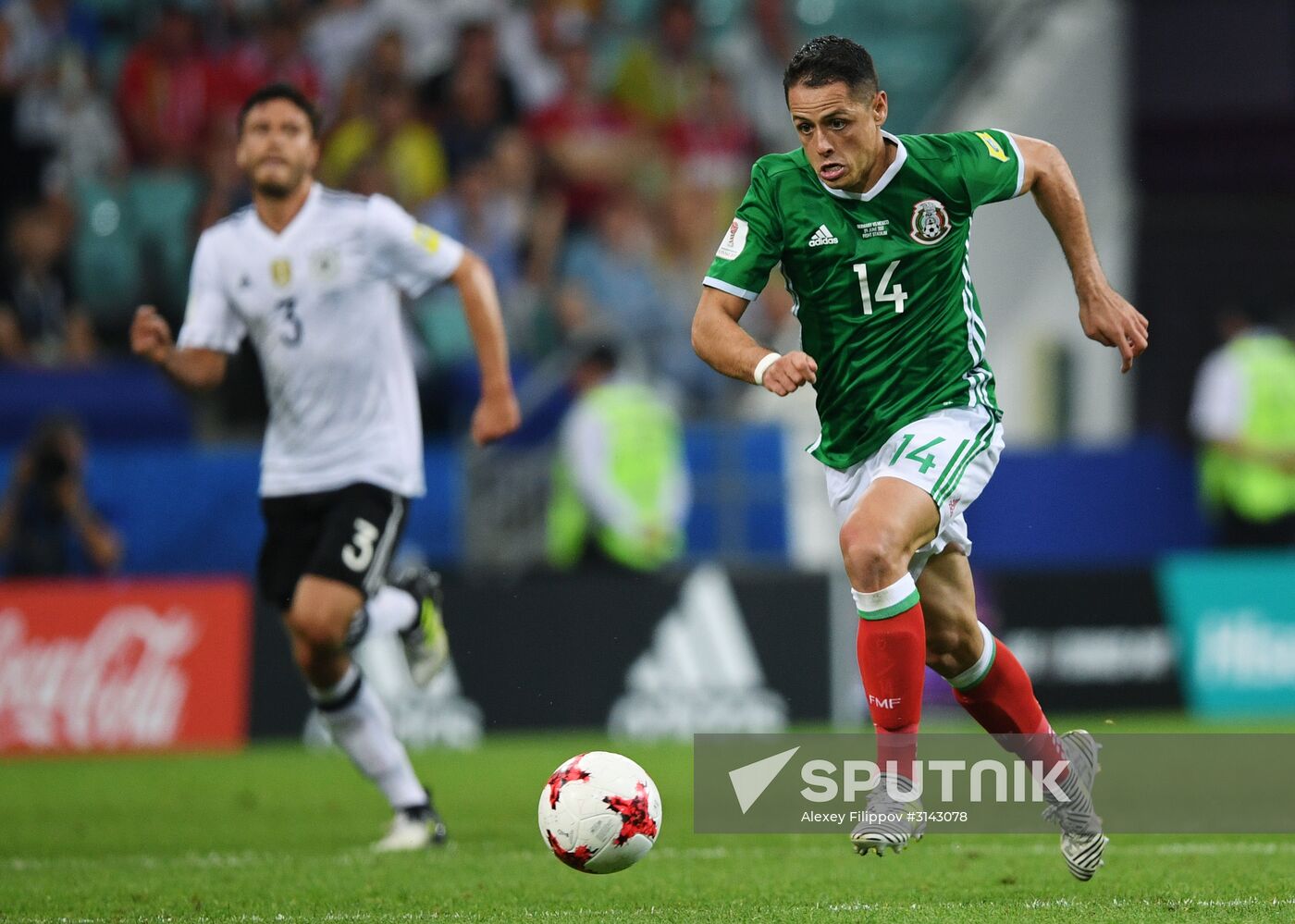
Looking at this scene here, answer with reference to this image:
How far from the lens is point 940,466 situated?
227 inches

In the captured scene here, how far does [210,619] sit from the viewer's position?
12.2 meters

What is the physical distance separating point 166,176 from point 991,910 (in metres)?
11.9

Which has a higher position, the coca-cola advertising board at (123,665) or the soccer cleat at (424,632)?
the soccer cleat at (424,632)

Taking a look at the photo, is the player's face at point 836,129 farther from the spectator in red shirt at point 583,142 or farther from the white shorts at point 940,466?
the spectator in red shirt at point 583,142

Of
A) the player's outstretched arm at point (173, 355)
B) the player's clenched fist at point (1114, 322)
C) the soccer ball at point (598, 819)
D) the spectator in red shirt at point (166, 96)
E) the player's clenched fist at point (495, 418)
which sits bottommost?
the soccer ball at point (598, 819)

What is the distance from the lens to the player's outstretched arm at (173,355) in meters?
7.20

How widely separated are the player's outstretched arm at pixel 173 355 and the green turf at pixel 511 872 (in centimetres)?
175

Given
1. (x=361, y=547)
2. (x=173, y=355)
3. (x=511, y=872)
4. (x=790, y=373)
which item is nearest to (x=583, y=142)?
(x=173, y=355)

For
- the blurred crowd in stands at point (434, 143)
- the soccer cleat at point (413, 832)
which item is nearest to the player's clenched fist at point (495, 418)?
the soccer cleat at point (413, 832)

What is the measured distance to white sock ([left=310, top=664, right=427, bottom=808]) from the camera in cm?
744

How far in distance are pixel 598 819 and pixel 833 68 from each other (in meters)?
2.23

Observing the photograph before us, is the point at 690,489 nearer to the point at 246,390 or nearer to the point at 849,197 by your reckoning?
the point at 246,390

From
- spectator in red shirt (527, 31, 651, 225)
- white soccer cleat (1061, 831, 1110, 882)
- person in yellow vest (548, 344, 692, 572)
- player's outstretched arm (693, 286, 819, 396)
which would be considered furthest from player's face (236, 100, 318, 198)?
spectator in red shirt (527, 31, 651, 225)

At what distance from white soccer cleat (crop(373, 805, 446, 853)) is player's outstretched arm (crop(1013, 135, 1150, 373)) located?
304 centimetres
